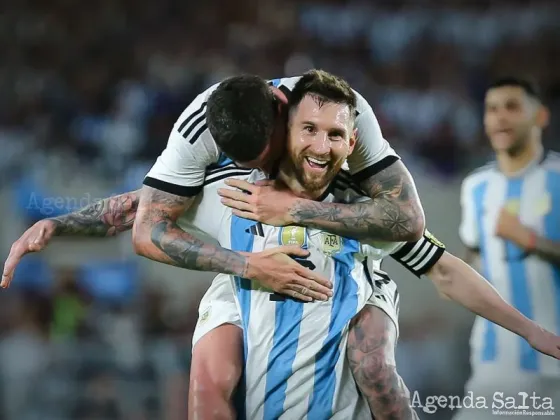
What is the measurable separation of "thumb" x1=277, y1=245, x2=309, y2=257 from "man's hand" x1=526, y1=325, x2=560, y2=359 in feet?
2.14

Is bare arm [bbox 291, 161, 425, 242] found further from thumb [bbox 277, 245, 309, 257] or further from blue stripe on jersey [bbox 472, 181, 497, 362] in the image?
blue stripe on jersey [bbox 472, 181, 497, 362]

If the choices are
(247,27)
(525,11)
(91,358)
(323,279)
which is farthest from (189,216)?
(525,11)

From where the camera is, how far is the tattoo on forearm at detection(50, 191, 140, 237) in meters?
2.26

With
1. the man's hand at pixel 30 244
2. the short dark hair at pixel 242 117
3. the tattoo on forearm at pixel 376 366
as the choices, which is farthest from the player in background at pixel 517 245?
the man's hand at pixel 30 244

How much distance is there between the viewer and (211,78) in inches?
120

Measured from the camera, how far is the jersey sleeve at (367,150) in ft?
6.46

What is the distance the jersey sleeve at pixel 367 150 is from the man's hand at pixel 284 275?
24 cm

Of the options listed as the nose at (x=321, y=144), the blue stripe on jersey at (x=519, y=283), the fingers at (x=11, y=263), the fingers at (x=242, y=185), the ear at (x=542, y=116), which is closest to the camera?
the nose at (x=321, y=144)

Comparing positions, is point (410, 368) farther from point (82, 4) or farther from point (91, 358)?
point (82, 4)

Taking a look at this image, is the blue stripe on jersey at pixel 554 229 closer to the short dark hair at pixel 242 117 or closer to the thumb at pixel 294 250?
the thumb at pixel 294 250

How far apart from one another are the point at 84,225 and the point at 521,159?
145 centimetres

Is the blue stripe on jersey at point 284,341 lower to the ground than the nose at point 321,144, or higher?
lower

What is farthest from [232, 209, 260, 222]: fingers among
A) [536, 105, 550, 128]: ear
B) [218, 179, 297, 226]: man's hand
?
[536, 105, 550, 128]: ear

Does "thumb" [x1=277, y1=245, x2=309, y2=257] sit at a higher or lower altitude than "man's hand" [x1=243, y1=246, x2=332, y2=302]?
higher
